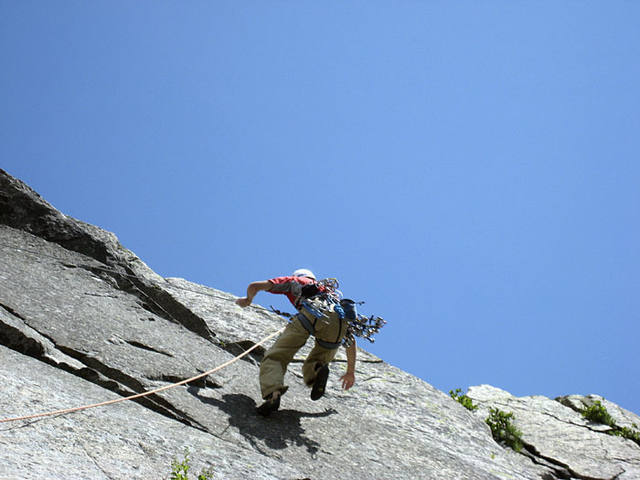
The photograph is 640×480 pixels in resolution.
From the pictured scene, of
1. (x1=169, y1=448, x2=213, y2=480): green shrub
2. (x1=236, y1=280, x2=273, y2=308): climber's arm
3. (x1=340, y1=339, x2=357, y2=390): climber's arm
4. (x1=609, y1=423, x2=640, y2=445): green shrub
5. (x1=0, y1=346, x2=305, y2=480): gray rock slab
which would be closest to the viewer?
(x1=0, y1=346, x2=305, y2=480): gray rock slab

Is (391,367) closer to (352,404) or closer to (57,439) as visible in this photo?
(352,404)

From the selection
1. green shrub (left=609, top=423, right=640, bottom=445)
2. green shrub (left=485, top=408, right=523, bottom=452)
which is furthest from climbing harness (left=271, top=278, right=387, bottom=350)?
green shrub (left=609, top=423, right=640, bottom=445)

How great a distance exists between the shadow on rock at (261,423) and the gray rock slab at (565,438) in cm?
718

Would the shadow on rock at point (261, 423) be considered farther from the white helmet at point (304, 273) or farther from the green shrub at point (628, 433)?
the green shrub at point (628, 433)

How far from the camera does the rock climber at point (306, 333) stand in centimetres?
721

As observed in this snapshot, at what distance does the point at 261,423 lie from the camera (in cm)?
708

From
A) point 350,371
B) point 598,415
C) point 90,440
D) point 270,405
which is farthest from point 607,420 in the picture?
point 90,440

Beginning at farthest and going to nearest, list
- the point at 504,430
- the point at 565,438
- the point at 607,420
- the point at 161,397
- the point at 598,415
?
the point at 598,415, the point at 607,420, the point at 565,438, the point at 504,430, the point at 161,397

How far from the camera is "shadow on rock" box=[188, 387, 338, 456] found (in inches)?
264

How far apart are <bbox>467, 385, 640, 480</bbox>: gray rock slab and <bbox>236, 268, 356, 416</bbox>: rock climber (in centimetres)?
682

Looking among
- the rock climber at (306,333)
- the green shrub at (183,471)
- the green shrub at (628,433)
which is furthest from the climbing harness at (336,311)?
the green shrub at (628,433)

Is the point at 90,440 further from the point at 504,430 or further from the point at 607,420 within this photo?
the point at 607,420

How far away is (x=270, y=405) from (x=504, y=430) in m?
7.56

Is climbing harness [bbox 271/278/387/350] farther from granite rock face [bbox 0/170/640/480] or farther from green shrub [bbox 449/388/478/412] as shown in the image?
green shrub [bbox 449/388/478/412]
